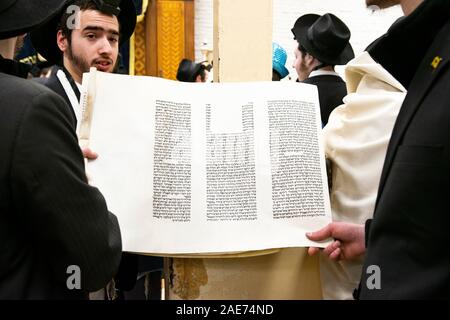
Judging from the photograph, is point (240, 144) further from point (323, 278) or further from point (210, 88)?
point (323, 278)

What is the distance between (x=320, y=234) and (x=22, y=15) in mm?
838

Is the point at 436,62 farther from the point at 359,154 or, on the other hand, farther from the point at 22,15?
the point at 22,15

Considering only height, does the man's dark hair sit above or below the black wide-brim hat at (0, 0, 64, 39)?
above

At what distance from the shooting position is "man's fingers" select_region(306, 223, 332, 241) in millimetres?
1317

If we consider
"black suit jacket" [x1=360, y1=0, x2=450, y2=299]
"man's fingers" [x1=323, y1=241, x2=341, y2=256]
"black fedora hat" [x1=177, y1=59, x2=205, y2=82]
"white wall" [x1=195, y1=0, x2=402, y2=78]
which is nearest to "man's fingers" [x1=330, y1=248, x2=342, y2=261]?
"man's fingers" [x1=323, y1=241, x2=341, y2=256]

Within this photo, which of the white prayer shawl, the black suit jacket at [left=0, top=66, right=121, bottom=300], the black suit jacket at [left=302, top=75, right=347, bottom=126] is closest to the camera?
the black suit jacket at [left=0, top=66, right=121, bottom=300]

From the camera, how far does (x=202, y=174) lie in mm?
1349

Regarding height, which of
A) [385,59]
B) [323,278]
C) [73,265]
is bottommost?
[323,278]

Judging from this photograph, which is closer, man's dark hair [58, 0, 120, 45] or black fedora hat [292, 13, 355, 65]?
man's dark hair [58, 0, 120, 45]

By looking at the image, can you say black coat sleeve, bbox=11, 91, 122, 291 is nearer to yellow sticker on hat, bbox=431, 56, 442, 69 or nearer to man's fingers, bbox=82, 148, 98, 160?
man's fingers, bbox=82, 148, 98, 160

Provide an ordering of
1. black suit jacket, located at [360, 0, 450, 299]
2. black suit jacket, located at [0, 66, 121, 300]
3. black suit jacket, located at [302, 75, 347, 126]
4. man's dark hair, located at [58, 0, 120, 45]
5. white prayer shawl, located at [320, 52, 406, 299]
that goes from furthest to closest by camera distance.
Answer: black suit jacket, located at [302, 75, 347, 126]
man's dark hair, located at [58, 0, 120, 45]
white prayer shawl, located at [320, 52, 406, 299]
black suit jacket, located at [0, 66, 121, 300]
black suit jacket, located at [360, 0, 450, 299]

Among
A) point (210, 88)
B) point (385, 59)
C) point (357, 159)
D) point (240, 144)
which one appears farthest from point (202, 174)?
point (385, 59)

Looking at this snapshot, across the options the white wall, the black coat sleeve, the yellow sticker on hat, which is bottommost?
the black coat sleeve

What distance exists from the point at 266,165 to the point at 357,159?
0.88 feet
